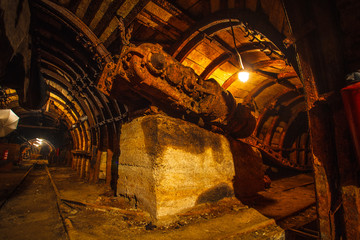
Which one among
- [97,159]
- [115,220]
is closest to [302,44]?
[115,220]

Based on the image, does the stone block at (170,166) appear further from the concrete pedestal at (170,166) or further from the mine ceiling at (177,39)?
the mine ceiling at (177,39)

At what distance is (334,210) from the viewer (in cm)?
168

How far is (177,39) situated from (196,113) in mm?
2331

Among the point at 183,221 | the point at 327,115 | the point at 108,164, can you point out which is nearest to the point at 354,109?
the point at 327,115

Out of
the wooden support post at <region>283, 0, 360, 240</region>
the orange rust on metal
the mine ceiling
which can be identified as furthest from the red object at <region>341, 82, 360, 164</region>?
the orange rust on metal

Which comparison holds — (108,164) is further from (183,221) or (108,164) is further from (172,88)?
(172,88)

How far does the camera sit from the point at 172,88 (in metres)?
3.11

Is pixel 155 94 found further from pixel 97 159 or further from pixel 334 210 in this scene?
pixel 97 159

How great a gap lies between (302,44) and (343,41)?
1.25ft

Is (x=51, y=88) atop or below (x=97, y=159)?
atop

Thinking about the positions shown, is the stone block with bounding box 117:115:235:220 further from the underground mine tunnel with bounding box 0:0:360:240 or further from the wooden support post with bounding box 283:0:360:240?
the wooden support post with bounding box 283:0:360:240

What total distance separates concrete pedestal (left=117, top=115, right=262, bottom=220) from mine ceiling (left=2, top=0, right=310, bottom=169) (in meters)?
1.90

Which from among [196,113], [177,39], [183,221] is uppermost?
[177,39]

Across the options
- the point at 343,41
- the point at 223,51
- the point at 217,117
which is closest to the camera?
the point at 343,41
